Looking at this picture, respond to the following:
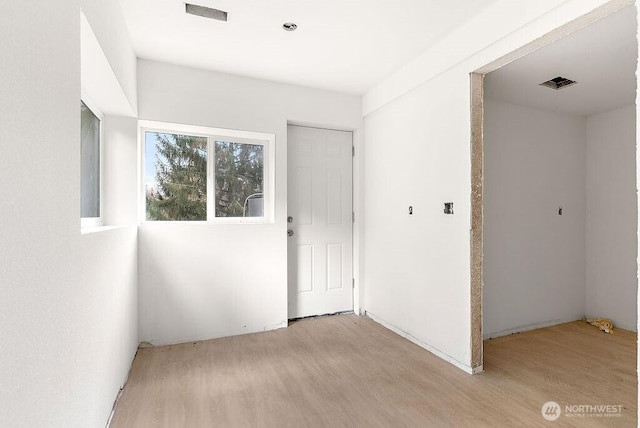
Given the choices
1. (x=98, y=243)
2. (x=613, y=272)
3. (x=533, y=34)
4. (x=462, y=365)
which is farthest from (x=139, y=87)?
(x=613, y=272)

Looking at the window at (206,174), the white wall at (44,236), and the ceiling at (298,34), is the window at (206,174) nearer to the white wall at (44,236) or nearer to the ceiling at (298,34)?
the ceiling at (298,34)

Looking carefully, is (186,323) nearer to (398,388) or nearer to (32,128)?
(398,388)

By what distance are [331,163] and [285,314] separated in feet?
5.70

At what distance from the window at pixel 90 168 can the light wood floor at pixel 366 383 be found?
120 centimetres

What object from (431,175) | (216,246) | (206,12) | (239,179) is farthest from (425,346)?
(206,12)

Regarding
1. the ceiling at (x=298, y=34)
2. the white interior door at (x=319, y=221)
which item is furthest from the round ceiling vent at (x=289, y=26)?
the white interior door at (x=319, y=221)

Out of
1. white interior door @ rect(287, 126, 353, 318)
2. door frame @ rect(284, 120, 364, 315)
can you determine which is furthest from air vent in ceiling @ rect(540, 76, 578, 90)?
white interior door @ rect(287, 126, 353, 318)

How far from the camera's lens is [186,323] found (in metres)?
2.98

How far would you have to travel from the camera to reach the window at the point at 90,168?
199 centimetres

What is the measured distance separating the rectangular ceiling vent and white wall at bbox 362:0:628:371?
1663 mm

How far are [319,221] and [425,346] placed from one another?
1.65 metres

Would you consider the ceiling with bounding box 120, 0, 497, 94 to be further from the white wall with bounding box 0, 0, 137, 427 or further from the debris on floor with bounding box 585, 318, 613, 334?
the debris on floor with bounding box 585, 318, 613, 334

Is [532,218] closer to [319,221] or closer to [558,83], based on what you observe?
[558,83]

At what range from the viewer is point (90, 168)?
7.16 ft
